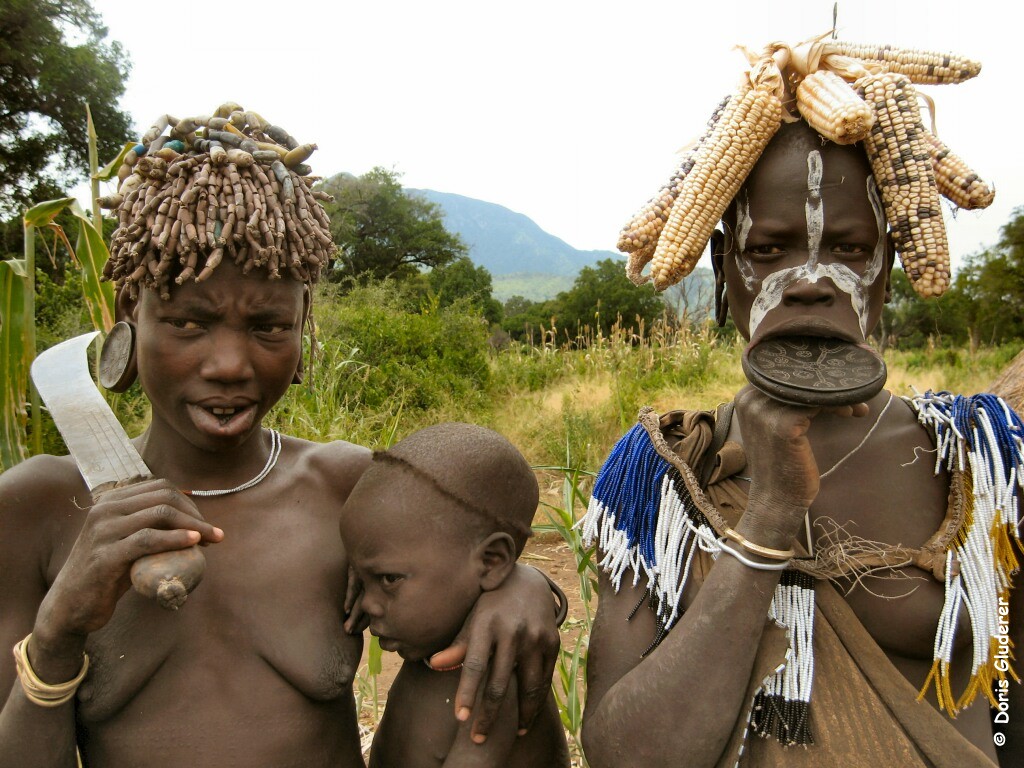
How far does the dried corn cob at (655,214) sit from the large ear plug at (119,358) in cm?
95

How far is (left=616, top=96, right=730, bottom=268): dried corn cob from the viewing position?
1.52 metres

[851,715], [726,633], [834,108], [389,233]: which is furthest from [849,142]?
[389,233]

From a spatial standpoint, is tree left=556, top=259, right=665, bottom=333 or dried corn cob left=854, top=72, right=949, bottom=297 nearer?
dried corn cob left=854, top=72, right=949, bottom=297

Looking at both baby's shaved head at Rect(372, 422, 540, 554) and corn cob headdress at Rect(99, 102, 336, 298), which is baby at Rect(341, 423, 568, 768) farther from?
corn cob headdress at Rect(99, 102, 336, 298)

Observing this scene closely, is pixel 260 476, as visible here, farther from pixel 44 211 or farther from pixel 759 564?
pixel 44 211

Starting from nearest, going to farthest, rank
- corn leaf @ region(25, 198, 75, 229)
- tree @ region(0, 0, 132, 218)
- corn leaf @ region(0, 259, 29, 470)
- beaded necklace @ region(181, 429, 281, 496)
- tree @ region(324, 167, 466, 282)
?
1. beaded necklace @ region(181, 429, 281, 496)
2. corn leaf @ region(0, 259, 29, 470)
3. corn leaf @ region(25, 198, 75, 229)
4. tree @ region(0, 0, 132, 218)
5. tree @ region(324, 167, 466, 282)

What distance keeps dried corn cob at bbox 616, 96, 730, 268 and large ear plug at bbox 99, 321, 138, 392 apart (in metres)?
0.95

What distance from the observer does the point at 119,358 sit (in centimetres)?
151

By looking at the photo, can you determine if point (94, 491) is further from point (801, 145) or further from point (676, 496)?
point (801, 145)

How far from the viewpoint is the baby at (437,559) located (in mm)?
1484

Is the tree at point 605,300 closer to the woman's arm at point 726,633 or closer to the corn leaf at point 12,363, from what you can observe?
the corn leaf at point 12,363

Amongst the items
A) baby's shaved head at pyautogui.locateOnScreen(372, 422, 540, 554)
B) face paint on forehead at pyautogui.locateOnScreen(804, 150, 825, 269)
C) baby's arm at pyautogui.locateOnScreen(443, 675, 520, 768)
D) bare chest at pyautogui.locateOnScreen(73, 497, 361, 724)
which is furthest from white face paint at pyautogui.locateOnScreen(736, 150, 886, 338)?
bare chest at pyautogui.locateOnScreen(73, 497, 361, 724)

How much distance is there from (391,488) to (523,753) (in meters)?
0.59

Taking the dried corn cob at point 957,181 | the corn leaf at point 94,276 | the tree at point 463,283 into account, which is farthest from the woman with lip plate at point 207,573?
the tree at point 463,283
